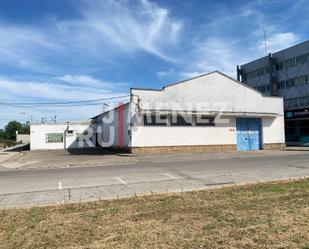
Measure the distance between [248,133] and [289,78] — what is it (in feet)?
98.2

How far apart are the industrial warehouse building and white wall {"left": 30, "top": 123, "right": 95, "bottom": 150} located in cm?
1515

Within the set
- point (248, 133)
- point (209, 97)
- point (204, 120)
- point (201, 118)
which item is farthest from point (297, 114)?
point (201, 118)

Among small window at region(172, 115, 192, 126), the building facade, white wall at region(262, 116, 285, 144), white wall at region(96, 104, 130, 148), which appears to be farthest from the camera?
the building facade

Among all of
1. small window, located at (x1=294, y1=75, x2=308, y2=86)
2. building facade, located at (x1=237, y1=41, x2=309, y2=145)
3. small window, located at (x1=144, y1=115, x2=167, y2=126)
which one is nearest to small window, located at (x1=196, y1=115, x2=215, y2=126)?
small window, located at (x1=144, y1=115, x2=167, y2=126)

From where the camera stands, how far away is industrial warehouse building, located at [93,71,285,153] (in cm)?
2848

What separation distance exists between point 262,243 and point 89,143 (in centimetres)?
4553

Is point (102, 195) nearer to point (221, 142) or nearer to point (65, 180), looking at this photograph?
point (65, 180)

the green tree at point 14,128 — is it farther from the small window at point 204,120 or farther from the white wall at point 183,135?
the small window at point 204,120

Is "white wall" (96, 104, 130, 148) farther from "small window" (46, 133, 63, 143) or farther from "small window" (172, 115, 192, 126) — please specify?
"small window" (46, 133, 63, 143)

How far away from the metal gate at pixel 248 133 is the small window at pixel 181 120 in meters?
5.26

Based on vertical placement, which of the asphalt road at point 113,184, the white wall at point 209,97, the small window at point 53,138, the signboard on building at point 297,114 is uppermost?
the white wall at point 209,97

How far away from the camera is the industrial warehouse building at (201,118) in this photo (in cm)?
2848

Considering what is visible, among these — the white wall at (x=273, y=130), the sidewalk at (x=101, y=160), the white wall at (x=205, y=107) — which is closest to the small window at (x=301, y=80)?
the white wall at (x=205, y=107)

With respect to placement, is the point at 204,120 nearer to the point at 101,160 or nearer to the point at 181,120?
the point at 181,120
